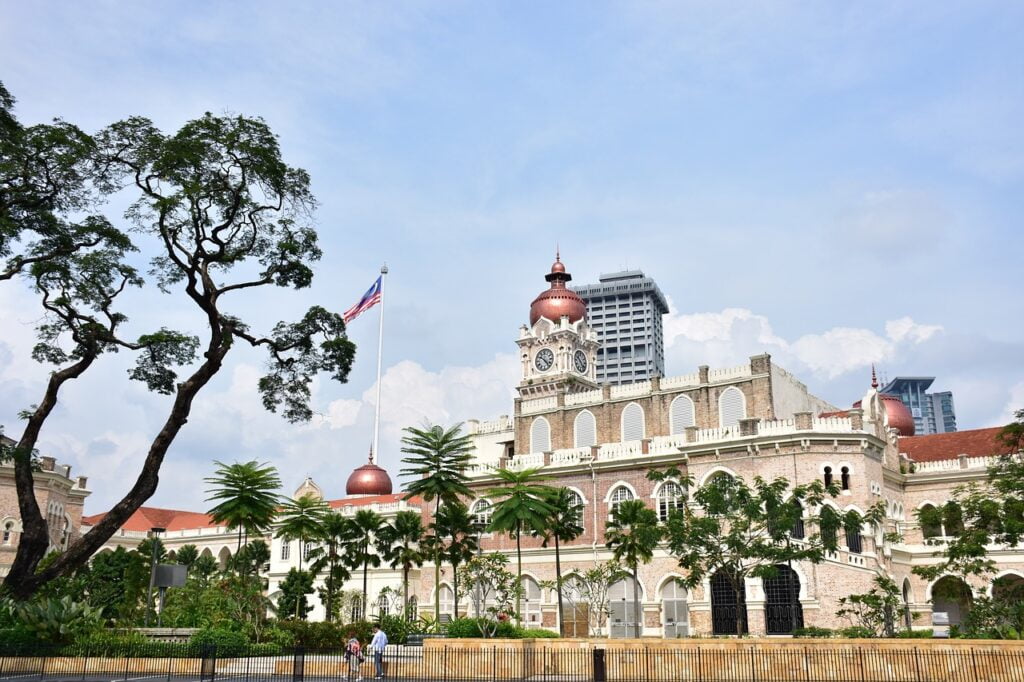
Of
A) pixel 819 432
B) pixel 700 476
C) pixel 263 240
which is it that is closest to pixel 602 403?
pixel 700 476

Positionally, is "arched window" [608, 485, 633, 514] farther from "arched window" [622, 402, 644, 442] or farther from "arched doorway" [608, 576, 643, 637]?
"arched window" [622, 402, 644, 442]

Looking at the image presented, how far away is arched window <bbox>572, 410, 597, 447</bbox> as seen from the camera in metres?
58.0

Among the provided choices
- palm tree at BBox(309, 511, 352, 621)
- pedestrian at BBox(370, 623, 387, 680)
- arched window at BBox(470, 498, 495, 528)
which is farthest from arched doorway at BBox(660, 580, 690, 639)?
pedestrian at BBox(370, 623, 387, 680)

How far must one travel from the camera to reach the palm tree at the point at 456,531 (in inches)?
1773

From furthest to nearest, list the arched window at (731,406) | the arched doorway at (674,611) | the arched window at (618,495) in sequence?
the arched window at (731,406) < the arched window at (618,495) < the arched doorway at (674,611)

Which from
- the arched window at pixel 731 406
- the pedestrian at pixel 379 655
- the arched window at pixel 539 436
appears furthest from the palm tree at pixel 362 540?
the pedestrian at pixel 379 655

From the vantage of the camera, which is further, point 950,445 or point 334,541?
point 950,445

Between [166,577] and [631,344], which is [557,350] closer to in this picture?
[166,577]

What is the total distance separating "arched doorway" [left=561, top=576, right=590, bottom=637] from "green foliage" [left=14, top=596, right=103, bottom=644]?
25099mm

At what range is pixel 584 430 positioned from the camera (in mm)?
58438

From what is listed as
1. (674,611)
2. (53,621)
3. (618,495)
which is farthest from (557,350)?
(53,621)

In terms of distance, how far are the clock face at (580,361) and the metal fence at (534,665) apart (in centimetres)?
4611

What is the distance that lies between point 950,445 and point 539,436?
24.9 meters

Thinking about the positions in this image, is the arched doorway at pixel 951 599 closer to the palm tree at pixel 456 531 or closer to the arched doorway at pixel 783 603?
the arched doorway at pixel 783 603
